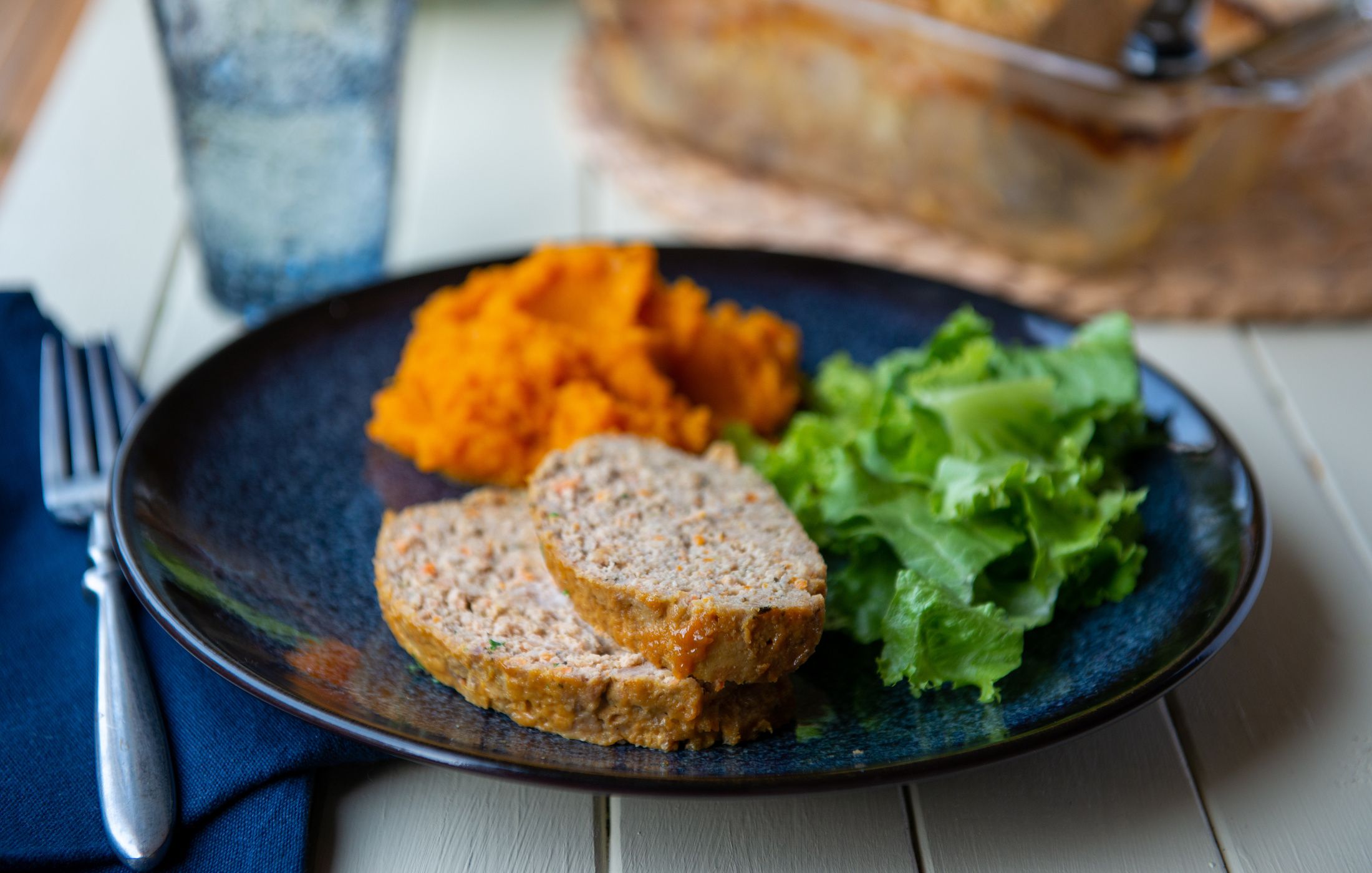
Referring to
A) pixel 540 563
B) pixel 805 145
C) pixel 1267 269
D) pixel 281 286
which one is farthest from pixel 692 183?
pixel 540 563

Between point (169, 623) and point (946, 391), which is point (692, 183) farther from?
point (169, 623)

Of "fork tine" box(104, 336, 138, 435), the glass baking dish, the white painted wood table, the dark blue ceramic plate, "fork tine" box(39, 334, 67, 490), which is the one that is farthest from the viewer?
→ the glass baking dish

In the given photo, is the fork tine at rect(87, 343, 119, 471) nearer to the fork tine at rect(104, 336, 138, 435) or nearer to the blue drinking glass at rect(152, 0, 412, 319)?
the fork tine at rect(104, 336, 138, 435)

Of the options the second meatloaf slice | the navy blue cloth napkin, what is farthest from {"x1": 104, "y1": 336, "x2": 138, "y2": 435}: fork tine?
the second meatloaf slice

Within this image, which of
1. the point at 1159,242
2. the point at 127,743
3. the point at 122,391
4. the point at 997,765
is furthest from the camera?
the point at 1159,242

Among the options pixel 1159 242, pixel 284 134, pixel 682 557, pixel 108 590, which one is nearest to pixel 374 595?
pixel 108 590

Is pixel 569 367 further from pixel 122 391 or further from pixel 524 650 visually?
pixel 122 391
